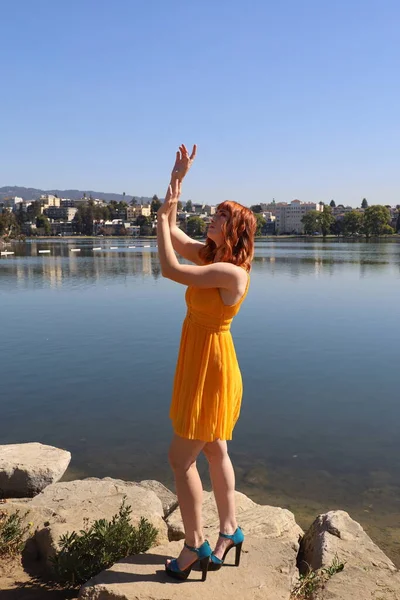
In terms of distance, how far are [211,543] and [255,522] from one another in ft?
2.12

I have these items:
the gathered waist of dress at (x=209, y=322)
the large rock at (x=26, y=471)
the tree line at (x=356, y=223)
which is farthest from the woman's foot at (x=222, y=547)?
the tree line at (x=356, y=223)

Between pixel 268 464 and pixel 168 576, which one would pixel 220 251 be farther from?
pixel 268 464

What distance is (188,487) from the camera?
3.38 meters

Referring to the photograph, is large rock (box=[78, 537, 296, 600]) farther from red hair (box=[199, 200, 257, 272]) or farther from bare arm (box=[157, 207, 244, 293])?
red hair (box=[199, 200, 257, 272])

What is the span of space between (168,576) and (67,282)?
2750 centimetres

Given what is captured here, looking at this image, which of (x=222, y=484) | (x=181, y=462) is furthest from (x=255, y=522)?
(x=181, y=462)

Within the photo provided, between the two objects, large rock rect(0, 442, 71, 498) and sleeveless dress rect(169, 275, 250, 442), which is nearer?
sleeveless dress rect(169, 275, 250, 442)

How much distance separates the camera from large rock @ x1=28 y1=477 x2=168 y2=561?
393cm

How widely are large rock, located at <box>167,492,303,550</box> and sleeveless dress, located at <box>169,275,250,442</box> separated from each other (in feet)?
4.52

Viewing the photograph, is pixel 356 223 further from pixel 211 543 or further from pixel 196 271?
pixel 196 271

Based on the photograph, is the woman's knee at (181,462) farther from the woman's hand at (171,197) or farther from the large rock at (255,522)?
the woman's hand at (171,197)

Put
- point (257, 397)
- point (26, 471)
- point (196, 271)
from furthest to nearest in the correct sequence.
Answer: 1. point (257, 397)
2. point (26, 471)
3. point (196, 271)

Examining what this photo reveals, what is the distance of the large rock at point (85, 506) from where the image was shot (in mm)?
3928

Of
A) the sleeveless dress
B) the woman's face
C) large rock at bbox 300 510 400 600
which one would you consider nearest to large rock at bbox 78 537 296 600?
large rock at bbox 300 510 400 600
